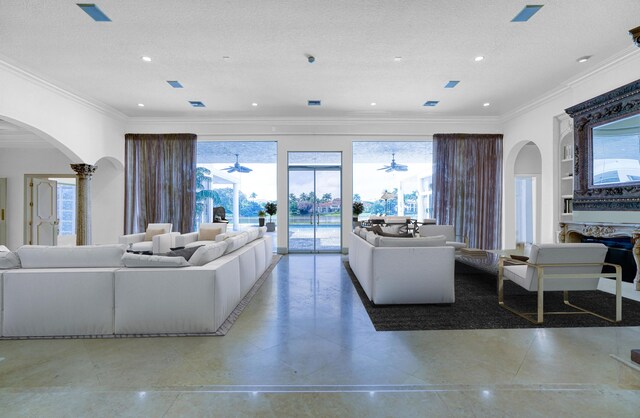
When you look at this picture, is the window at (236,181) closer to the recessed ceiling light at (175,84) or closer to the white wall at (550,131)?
the recessed ceiling light at (175,84)

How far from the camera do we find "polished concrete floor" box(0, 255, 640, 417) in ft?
5.95

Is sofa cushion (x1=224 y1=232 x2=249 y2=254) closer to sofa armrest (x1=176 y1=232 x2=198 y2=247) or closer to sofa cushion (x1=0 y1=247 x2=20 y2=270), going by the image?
sofa cushion (x1=0 y1=247 x2=20 y2=270)

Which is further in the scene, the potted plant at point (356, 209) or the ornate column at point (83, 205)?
the potted plant at point (356, 209)

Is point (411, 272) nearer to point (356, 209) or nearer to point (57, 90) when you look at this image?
point (356, 209)

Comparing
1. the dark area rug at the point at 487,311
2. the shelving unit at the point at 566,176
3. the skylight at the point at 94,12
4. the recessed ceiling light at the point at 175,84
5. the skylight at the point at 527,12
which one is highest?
the recessed ceiling light at the point at 175,84

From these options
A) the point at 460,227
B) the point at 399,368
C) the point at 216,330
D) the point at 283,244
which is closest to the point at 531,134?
the point at 460,227

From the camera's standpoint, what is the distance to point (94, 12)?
3.46 m

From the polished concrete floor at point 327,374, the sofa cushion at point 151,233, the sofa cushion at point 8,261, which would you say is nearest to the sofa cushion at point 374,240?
the polished concrete floor at point 327,374

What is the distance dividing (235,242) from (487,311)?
2.99 metres

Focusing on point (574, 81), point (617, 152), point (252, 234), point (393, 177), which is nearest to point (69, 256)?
point (252, 234)

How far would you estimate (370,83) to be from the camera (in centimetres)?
550

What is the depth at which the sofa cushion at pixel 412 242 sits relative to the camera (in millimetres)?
3600

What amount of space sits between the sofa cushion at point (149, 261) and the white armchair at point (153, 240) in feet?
11.1

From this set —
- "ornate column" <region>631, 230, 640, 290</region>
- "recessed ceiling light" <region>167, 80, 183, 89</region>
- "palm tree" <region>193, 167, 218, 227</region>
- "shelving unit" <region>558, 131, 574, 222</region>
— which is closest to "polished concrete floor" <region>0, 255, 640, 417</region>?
"ornate column" <region>631, 230, 640, 290</region>
